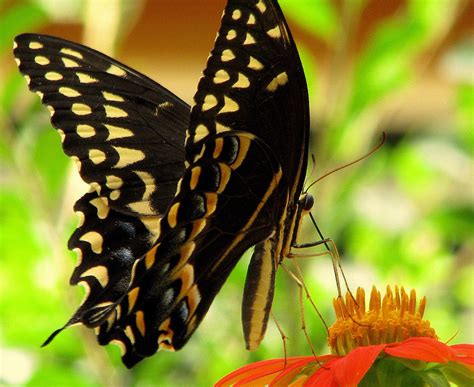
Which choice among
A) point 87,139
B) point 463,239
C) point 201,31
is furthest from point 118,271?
point 201,31

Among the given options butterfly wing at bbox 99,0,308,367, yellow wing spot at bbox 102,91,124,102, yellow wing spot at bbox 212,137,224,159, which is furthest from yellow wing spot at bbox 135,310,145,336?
yellow wing spot at bbox 102,91,124,102

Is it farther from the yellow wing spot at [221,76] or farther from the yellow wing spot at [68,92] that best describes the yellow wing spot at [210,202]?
the yellow wing spot at [68,92]

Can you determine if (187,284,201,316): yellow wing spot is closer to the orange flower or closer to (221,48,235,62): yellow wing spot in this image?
the orange flower

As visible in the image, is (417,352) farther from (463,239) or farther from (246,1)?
(463,239)

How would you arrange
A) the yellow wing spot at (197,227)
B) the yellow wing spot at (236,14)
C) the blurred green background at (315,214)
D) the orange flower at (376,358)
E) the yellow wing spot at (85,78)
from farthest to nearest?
the blurred green background at (315,214)
the yellow wing spot at (85,78)
the yellow wing spot at (197,227)
the yellow wing spot at (236,14)
the orange flower at (376,358)

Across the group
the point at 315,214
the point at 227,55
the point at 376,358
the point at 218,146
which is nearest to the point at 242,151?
the point at 218,146

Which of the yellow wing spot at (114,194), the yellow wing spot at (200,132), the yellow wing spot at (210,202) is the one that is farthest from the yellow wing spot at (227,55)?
the yellow wing spot at (114,194)
